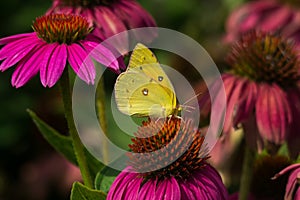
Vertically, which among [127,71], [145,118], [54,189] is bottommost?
[54,189]

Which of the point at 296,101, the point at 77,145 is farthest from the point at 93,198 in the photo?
the point at 296,101

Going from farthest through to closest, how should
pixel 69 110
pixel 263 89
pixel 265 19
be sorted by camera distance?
pixel 265 19
pixel 263 89
pixel 69 110

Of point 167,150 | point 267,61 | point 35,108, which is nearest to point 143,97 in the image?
point 167,150

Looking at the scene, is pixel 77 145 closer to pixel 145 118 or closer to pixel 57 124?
pixel 145 118

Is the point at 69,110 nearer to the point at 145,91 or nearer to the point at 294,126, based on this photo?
the point at 145,91

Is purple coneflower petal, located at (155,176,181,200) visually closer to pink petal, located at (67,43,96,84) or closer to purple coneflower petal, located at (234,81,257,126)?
pink petal, located at (67,43,96,84)

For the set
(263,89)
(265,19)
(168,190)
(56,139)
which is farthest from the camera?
(265,19)

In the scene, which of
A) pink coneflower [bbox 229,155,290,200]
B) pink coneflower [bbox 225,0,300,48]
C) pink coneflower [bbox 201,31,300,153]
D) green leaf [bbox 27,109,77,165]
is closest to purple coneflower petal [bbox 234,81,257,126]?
pink coneflower [bbox 201,31,300,153]
